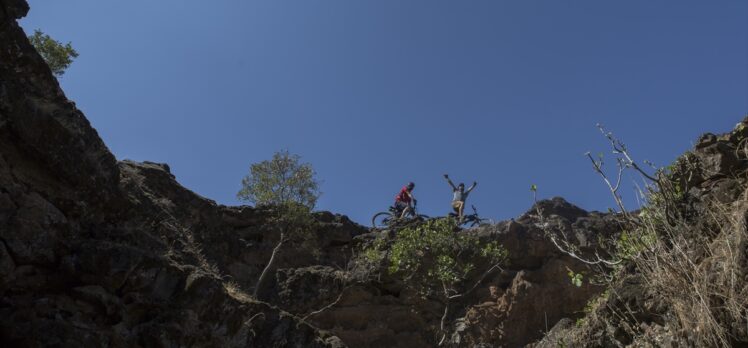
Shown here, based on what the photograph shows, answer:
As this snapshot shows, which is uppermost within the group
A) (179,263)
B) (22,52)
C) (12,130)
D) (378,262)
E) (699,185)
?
(378,262)

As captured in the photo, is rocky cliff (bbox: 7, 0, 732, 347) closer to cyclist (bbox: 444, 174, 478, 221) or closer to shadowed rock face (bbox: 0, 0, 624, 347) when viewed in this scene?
shadowed rock face (bbox: 0, 0, 624, 347)

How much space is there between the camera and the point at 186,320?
474 inches

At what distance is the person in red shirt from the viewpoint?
31.4 m

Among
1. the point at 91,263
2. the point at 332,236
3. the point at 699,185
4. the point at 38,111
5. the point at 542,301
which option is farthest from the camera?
the point at 332,236

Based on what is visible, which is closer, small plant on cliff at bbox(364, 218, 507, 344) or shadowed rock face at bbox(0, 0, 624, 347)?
shadowed rock face at bbox(0, 0, 624, 347)

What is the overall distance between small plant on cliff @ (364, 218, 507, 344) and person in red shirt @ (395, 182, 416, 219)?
4327mm

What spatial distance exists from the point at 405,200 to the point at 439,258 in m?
7.08

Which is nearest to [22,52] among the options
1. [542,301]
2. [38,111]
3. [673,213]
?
[38,111]

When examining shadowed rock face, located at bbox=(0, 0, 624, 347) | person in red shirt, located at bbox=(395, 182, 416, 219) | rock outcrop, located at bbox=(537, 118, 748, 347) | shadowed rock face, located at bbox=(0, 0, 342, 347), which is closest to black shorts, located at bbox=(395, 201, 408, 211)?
person in red shirt, located at bbox=(395, 182, 416, 219)

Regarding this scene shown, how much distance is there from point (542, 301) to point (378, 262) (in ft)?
23.3

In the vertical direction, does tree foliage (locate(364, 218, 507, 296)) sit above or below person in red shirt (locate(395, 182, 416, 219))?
below

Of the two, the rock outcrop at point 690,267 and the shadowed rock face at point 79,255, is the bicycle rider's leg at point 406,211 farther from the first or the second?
the rock outcrop at point 690,267

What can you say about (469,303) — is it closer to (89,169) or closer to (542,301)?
(542,301)

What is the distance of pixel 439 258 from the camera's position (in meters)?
25.2
